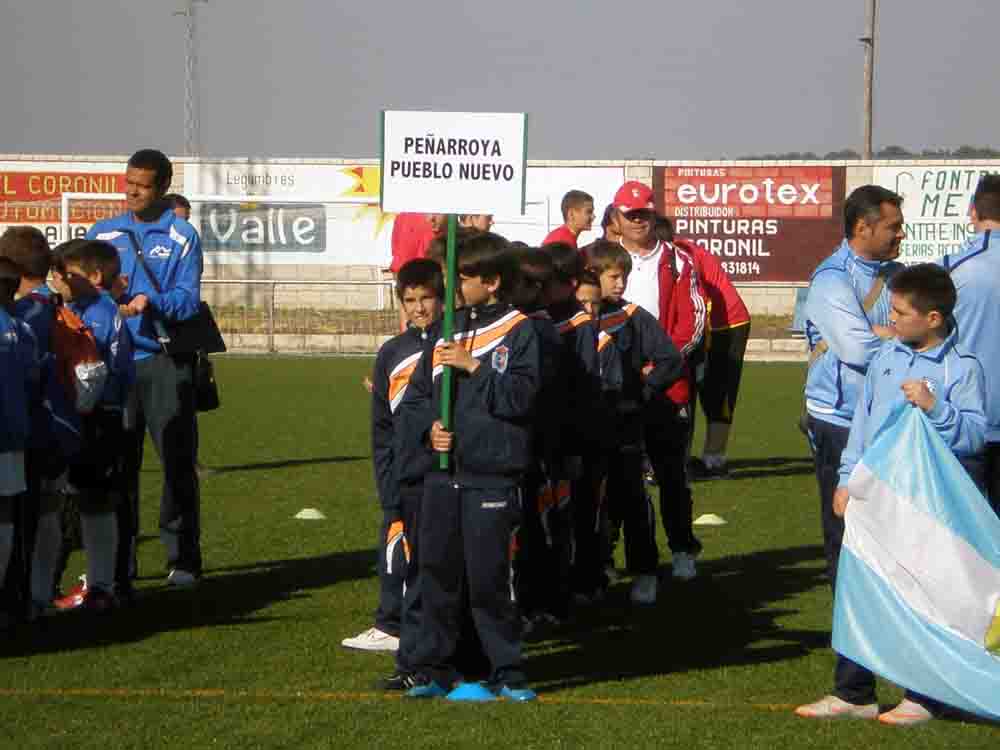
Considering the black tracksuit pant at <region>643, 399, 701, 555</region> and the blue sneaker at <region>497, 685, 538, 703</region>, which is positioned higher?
the black tracksuit pant at <region>643, 399, 701, 555</region>

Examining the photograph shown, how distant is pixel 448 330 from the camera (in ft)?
23.1

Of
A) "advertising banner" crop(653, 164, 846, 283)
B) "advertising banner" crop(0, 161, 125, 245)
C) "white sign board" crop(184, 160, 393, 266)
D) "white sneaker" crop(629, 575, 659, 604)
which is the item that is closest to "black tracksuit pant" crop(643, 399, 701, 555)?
"white sneaker" crop(629, 575, 659, 604)

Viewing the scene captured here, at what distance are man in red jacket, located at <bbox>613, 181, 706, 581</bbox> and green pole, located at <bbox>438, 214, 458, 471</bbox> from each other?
10.1 ft

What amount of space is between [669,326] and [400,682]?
4422mm

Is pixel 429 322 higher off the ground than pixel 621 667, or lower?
higher

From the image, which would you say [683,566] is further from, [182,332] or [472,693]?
[472,693]

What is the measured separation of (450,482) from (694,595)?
10.4 ft

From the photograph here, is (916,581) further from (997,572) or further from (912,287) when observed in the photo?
(912,287)

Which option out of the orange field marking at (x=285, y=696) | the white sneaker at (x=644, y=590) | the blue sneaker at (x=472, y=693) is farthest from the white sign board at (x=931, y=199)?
the blue sneaker at (x=472, y=693)

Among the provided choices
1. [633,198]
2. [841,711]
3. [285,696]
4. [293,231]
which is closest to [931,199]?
[293,231]

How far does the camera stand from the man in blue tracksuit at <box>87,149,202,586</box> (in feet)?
31.9

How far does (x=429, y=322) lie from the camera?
757 cm

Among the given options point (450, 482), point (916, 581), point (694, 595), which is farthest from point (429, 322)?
point (694, 595)

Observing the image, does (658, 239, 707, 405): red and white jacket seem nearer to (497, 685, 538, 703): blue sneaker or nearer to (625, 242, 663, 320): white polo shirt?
(625, 242, 663, 320): white polo shirt
